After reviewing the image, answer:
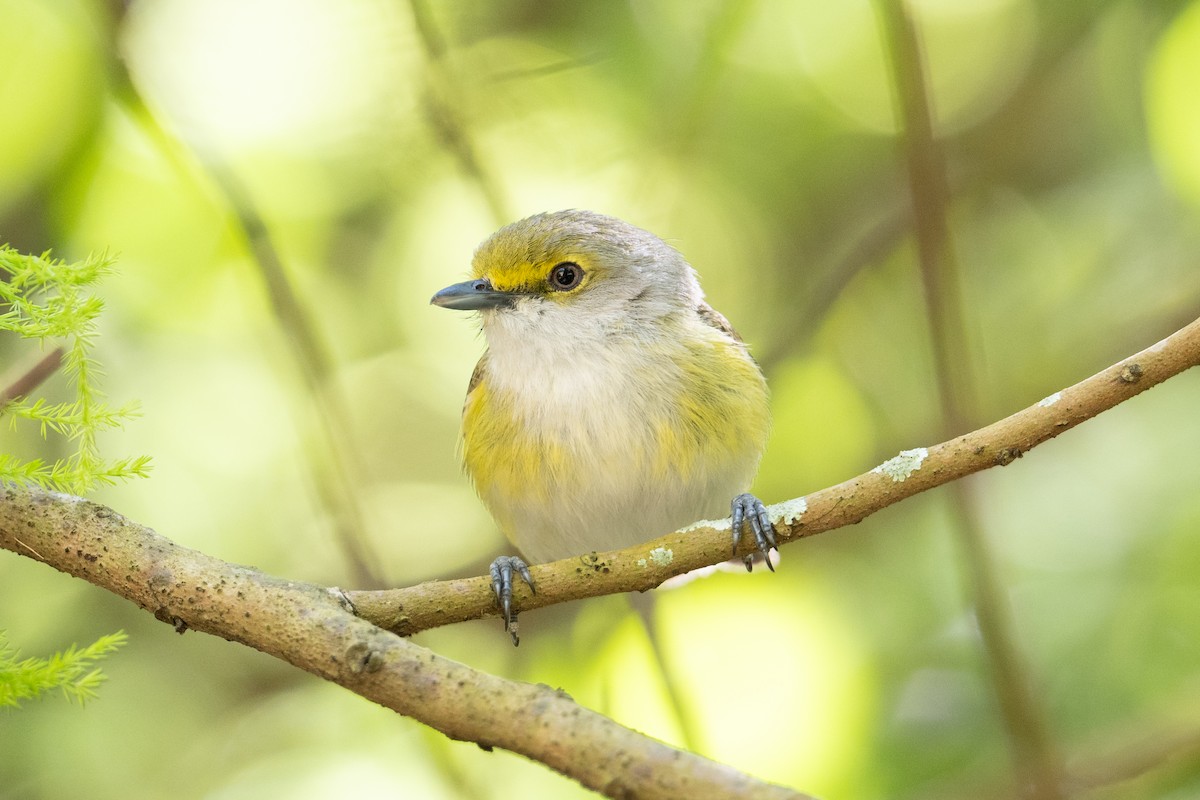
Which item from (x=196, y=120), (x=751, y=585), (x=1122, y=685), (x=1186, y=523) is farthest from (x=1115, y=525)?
(x=196, y=120)

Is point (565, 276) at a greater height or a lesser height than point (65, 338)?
greater

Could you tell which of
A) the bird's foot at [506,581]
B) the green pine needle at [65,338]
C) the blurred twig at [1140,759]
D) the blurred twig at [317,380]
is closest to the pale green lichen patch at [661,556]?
the bird's foot at [506,581]

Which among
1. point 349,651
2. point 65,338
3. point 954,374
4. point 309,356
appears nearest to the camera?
point 349,651

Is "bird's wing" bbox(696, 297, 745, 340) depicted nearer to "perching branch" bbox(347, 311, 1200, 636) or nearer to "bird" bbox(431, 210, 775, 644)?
"bird" bbox(431, 210, 775, 644)

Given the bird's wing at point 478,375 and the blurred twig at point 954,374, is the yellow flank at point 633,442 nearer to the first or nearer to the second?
the bird's wing at point 478,375

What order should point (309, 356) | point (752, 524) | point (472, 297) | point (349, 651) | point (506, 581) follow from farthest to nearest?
point (309, 356)
point (472, 297)
point (752, 524)
point (506, 581)
point (349, 651)

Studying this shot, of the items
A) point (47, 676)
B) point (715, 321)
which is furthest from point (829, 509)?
point (715, 321)

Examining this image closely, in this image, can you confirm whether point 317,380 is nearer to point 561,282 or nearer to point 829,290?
point 561,282
